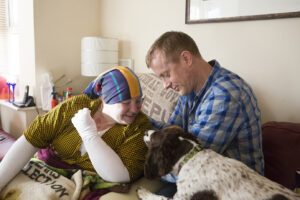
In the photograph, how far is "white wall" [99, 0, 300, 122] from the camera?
1.61 m

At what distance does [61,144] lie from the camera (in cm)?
126

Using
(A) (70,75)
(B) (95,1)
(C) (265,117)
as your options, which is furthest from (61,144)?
(B) (95,1)

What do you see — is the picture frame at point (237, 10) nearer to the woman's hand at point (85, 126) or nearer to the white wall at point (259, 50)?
the white wall at point (259, 50)

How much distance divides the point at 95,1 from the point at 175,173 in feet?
8.57

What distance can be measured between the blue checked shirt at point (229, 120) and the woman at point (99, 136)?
270 millimetres

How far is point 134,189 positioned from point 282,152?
2.79 feet

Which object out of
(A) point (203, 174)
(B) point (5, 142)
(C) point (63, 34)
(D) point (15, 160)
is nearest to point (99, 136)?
(D) point (15, 160)

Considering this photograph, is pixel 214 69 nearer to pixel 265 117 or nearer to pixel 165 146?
pixel 165 146

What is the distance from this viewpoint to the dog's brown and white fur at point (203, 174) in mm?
887

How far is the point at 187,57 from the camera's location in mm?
1281

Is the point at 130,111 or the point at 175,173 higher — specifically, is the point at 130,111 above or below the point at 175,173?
above

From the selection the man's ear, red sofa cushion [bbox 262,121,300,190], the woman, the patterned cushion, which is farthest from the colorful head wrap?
red sofa cushion [bbox 262,121,300,190]

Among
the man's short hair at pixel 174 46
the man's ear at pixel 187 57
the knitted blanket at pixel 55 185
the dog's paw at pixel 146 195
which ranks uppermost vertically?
the man's short hair at pixel 174 46

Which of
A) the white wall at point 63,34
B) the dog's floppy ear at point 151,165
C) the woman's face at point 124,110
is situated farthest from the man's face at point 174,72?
the white wall at point 63,34
